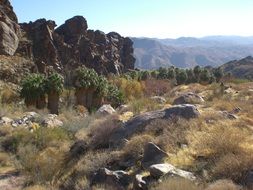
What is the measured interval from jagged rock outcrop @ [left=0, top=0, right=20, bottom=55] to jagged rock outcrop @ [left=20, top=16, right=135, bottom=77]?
5602 mm

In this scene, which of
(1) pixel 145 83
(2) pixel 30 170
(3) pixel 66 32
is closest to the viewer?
(2) pixel 30 170

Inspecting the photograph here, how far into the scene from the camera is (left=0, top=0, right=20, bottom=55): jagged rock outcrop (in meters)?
89.6

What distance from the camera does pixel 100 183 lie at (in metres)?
14.3

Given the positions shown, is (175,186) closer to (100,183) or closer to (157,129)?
(100,183)

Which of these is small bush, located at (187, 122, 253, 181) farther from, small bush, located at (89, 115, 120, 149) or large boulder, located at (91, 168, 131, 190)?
small bush, located at (89, 115, 120, 149)

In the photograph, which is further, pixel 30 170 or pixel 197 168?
pixel 30 170

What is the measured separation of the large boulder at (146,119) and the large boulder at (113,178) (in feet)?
12.7

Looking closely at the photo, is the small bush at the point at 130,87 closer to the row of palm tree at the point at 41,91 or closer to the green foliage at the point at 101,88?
the green foliage at the point at 101,88

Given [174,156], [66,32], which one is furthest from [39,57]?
[174,156]

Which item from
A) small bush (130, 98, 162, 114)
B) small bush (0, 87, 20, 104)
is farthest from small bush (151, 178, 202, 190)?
small bush (0, 87, 20, 104)

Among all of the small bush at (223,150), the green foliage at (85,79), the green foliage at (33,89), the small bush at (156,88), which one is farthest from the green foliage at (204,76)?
the small bush at (223,150)

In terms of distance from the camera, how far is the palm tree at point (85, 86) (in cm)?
5821

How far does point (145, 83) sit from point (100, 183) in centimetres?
7064

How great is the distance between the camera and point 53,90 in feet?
174
